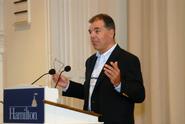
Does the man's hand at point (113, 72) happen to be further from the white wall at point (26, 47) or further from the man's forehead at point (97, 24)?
the white wall at point (26, 47)

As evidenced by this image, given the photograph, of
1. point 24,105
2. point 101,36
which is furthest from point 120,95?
point 24,105

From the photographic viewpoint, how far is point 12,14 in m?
5.04

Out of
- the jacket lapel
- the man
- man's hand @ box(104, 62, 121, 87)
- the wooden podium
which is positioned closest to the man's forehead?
the man

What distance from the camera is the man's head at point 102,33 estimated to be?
3205 millimetres

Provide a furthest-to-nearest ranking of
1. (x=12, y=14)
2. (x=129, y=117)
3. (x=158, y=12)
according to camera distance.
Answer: (x=12, y=14), (x=158, y=12), (x=129, y=117)

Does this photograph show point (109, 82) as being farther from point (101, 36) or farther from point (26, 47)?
point (26, 47)

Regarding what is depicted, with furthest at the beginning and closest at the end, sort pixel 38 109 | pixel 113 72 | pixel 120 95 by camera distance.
Result: pixel 120 95
pixel 113 72
pixel 38 109

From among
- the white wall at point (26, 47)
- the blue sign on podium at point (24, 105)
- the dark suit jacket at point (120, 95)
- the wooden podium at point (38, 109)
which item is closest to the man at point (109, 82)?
the dark suit jacket at point (120, 95)

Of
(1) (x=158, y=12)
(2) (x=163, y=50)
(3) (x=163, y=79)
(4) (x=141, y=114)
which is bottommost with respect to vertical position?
(4) (x=141, y=114)

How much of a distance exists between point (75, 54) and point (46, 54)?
294mm

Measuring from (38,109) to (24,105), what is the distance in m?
0.12

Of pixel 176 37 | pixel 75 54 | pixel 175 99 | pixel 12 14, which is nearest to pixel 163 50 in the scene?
pixel 176 37

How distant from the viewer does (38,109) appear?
7.42ft

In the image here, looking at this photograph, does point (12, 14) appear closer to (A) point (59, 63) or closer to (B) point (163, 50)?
(A) point (59, 63)
